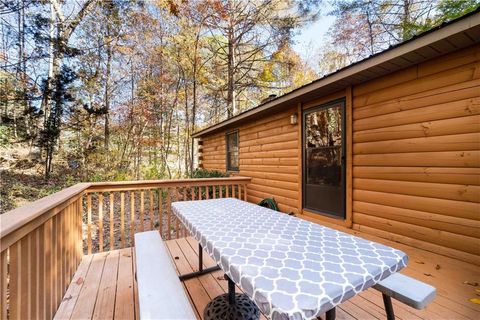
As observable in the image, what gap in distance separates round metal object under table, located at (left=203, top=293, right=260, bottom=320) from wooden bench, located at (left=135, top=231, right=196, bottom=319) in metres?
0.53

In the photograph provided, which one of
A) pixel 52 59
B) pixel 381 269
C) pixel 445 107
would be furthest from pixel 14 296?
pixel 52 59

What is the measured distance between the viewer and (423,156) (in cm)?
269

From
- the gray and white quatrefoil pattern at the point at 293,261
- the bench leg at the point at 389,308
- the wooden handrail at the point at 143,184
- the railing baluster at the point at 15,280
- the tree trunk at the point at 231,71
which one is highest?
the tree trunk at the point at 231,71

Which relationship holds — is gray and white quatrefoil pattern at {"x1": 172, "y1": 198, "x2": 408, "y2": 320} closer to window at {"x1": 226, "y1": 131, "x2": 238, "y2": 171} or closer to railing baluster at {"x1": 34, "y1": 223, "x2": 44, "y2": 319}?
railing baluster at {"x1": 34, "y1": 223, "x2": 44, "y2": 319}

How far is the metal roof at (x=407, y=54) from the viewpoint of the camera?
210 cm

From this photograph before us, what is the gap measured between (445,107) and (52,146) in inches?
433

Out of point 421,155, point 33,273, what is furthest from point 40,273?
point 421,155

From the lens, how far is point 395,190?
116 inches

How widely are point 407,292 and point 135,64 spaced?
12.6 meters

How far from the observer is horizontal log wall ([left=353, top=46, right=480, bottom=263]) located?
236cm

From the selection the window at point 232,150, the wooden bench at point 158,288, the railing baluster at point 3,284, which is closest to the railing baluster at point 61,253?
the wooden bench at point 158,288

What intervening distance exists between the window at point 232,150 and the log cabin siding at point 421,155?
330cm

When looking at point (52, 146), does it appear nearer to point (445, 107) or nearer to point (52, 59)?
point (52, 59)

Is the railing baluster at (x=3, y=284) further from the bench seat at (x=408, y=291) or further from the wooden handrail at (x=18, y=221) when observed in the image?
the bench seat at (x=408, y=291)
